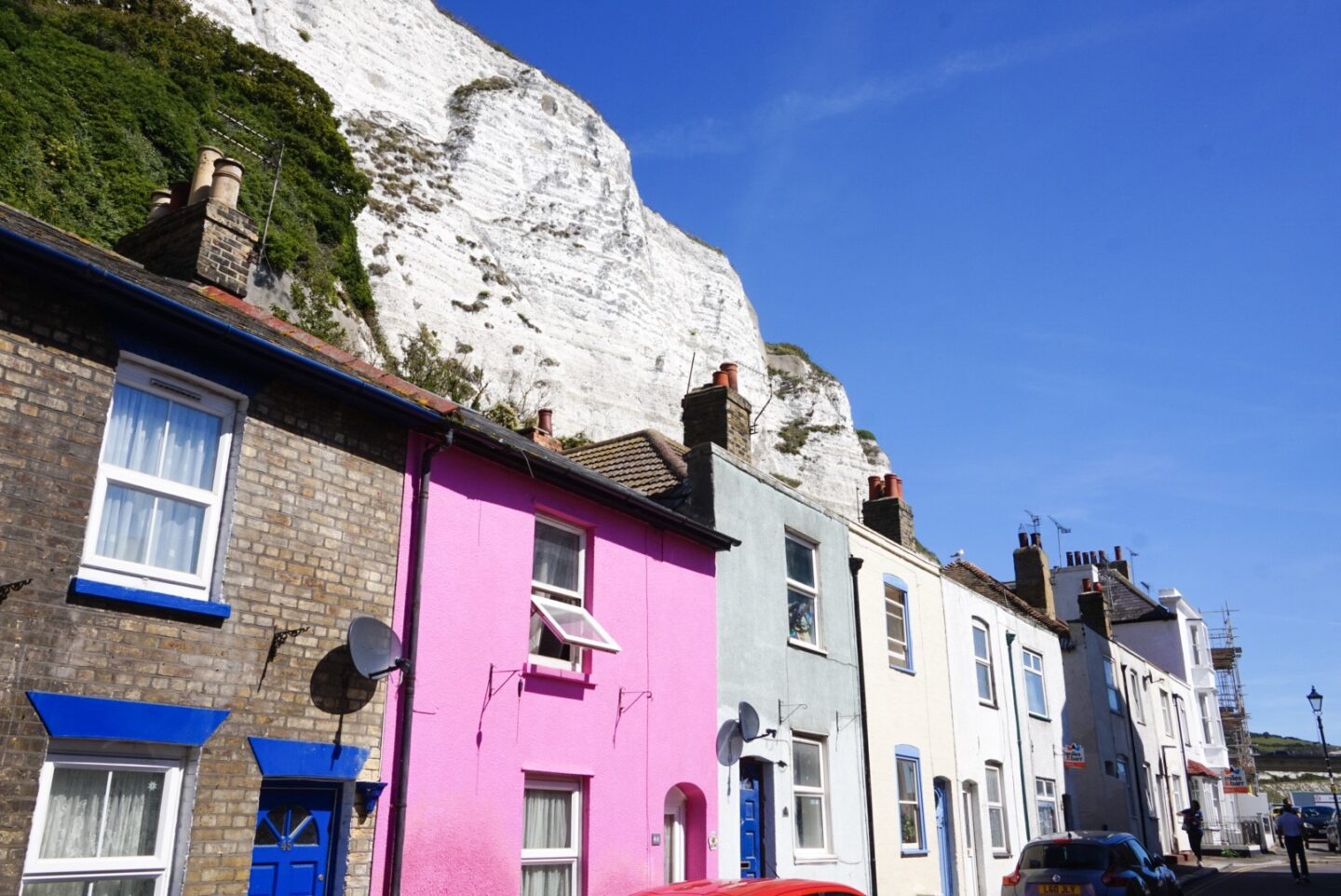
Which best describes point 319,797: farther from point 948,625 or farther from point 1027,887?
point 948,625

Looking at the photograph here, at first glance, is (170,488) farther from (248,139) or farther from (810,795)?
(248,139)

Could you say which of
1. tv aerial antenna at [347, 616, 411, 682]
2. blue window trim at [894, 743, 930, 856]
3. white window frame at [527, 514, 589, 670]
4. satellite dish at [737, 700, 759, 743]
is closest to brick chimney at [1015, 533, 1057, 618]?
blue window trim at [894, 743, 930, 856]

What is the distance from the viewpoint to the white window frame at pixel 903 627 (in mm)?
18453

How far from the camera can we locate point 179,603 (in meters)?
7.75

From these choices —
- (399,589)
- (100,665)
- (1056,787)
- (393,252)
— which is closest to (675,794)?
(399,589)

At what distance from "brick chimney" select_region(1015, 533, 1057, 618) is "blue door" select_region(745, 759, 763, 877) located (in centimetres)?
1706

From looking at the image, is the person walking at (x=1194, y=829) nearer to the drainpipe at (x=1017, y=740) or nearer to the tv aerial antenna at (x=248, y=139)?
the drainpipe at (x=1017, y=740)

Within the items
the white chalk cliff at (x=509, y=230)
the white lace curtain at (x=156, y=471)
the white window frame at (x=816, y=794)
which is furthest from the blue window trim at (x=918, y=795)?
the white chalk cliff at (x=509, y=230)

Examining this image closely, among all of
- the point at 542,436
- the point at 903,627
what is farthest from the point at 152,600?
the point at 903,627

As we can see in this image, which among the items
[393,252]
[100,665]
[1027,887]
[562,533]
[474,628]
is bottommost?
[1027,887]

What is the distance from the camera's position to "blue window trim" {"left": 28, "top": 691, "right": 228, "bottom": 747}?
6.89 m

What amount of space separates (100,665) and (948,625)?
53.7 feet

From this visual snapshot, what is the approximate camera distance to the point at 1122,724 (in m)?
30.0

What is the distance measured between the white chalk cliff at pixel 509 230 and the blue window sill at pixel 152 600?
30.0 m
